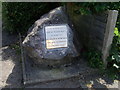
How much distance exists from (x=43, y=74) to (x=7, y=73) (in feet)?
2.57

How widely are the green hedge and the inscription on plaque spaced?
1770mm

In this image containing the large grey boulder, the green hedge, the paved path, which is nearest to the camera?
the paved path

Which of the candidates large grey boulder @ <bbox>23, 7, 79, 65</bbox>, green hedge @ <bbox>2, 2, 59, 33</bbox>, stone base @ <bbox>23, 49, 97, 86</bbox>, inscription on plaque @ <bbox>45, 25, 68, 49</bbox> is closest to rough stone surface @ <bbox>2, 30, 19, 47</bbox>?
green hedge @ <bbox>2, 2, 59, 33</bbox>

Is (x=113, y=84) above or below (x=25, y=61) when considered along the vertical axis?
below

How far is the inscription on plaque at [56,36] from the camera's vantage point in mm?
3148

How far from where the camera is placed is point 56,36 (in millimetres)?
3205

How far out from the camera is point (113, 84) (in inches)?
115

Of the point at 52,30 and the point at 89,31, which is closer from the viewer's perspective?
the point at 52,30

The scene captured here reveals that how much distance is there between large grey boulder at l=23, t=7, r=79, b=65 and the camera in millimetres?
3092

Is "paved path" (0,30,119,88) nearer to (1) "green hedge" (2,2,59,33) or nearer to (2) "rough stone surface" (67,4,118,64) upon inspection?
(2) "rough stone surface" (67,4,118,64)

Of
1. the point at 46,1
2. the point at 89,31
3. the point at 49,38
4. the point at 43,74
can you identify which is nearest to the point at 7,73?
the point at 43,74

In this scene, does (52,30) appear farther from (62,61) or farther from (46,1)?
(46,1)

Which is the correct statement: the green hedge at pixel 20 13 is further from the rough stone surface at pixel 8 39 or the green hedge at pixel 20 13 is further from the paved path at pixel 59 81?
the paved path at pixel 59 81

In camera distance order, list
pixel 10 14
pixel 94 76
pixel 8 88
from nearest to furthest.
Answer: pixel 8 88
pixel 94 76
pixel 10 14
